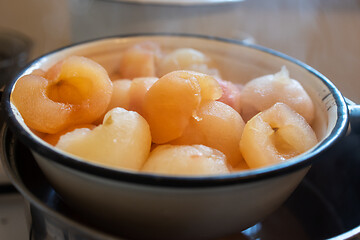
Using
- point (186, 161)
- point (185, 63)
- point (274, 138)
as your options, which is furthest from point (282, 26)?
point (186, 161)

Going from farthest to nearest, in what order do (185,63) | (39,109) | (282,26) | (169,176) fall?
(282,26)
(185,63)
(39,109)
(169,176)

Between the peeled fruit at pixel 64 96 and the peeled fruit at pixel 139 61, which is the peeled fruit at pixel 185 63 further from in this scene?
the peeled fruit at pixel 64 96

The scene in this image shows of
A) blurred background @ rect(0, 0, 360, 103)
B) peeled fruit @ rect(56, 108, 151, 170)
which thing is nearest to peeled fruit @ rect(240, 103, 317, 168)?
peeled fruit @ rect(56, 108, 151, 170)

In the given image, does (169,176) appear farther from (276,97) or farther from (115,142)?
(276,97)

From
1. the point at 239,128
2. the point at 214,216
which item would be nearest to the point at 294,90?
the point at 239,128

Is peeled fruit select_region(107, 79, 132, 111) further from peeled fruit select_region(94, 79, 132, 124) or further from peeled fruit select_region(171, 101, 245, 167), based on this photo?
peeled fruit select_region(171, 101, 245, 167)

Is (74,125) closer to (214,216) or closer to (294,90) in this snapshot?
(214,216)

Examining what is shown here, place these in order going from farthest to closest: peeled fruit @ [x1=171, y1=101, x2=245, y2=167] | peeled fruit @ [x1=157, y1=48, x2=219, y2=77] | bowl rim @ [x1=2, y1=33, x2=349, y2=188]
Answer: peeled fruit @ [x1=157, y1=48, x2=219, y2=77] < peeled fruit @ [x1=171, y1=101, x2=245, y2=167] < bowl rim @ [x1=2, y1=33, x2=349, y2=188]
